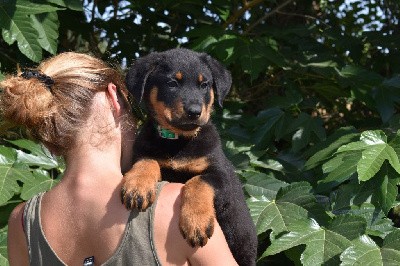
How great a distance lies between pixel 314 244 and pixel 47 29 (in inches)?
71.0

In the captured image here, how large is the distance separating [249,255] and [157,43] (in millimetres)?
2373

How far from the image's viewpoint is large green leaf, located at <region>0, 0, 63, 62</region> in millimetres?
3471

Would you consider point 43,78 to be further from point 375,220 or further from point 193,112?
point 375,220

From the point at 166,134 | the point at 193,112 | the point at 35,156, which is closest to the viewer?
the point at 193,112

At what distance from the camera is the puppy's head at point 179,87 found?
8.70ft

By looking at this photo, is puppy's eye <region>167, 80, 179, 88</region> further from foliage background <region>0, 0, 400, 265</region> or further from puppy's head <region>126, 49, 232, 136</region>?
foliage background <region>0, 0, 400, 265</region>

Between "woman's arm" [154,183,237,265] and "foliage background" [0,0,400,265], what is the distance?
71 cm

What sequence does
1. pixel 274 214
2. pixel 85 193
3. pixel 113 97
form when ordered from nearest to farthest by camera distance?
pixel 85 193, pixel 113 97, pixel 274 214

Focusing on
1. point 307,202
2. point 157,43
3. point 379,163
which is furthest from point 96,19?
point 379,163

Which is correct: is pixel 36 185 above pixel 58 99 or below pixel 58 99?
below

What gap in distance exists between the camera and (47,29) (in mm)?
3684

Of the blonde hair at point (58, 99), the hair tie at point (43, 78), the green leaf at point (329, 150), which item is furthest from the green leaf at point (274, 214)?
the hair tie at point (43, 78)

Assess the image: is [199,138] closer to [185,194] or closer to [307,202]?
[185,194]

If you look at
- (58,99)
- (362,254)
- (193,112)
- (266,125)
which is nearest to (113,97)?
(58,99)
